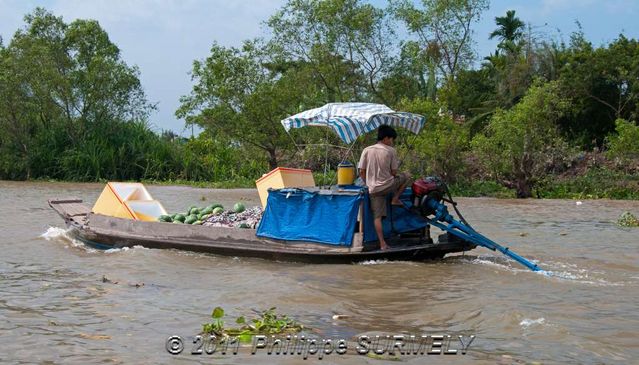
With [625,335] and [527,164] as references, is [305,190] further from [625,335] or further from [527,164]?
[527,164]

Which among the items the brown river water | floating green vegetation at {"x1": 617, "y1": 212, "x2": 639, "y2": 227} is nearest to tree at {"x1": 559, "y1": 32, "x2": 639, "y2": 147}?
floating green vegetation at {"x1": 617, "y1": 212, "x2": 639, "y2": 227}

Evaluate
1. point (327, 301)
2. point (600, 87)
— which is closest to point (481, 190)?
point (600, 87)

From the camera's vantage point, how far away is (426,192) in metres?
8.10

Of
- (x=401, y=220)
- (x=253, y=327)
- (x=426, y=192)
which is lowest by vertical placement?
(x=253, y=327)

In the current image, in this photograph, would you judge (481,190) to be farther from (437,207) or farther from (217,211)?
(437,207)

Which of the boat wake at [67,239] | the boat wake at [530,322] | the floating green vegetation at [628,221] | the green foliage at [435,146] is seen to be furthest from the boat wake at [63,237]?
the green foliage at [435,146]

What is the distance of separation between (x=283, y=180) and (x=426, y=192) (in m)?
2.01

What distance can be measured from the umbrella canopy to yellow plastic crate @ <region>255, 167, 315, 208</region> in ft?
2.08

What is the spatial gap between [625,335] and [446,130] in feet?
55.9

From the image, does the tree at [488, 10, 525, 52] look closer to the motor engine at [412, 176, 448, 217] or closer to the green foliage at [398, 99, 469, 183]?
the green foliage at [398, 99, 469, 183]

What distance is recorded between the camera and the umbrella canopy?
8781mm

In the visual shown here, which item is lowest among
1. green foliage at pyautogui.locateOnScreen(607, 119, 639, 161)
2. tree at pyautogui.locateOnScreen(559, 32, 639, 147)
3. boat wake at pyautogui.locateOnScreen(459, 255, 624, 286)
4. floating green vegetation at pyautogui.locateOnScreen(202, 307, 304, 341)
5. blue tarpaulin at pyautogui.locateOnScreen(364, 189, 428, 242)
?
floating green vegetation at pyautogui.locateOnScreen(202, 307, 304, 341)

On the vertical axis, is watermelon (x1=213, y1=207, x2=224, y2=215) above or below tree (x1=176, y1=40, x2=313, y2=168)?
below

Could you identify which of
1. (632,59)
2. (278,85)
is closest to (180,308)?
(278,85)
